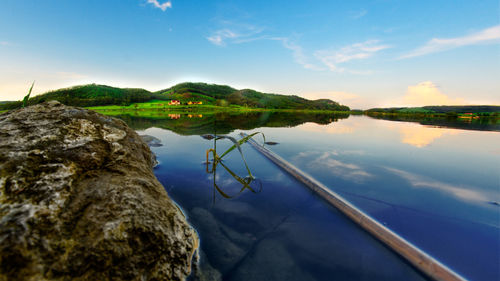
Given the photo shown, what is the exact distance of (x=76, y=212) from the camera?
1907mm

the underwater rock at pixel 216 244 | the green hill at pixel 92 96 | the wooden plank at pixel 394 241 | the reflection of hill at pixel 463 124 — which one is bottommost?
the underwater rock at pixel 216 244

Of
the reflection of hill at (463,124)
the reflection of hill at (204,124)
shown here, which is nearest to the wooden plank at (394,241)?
the reflection of hill at (204,124)

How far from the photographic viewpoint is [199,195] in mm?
4664

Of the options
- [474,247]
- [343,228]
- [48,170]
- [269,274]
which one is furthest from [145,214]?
[474,247]

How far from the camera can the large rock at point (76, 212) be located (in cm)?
150

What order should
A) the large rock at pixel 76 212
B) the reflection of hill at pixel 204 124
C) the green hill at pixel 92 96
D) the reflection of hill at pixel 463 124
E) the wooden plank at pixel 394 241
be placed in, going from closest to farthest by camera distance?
the large rock at pixel 76 212 → the wooden plank at pixel 394 241 → the reflection of hill at pixel 204 124 → the reflection of hill at pixel 463 124 → the green hill at pixel 92 96

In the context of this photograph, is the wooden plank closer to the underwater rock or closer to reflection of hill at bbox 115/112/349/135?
the underwater rock

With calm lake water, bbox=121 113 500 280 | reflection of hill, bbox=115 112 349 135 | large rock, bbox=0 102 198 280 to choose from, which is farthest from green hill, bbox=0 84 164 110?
large rock, bbox=0 102 198 280

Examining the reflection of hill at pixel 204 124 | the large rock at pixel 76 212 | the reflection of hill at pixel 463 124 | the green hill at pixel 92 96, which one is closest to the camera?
the large rock at pixel 76 212

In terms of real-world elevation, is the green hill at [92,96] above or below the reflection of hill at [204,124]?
above

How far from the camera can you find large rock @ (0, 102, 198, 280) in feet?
4.91

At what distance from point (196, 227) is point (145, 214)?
1.47 meters

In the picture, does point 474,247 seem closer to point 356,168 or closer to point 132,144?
point 356,168

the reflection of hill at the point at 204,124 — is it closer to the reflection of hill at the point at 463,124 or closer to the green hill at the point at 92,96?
the reflection of hill at the point at 463,124
